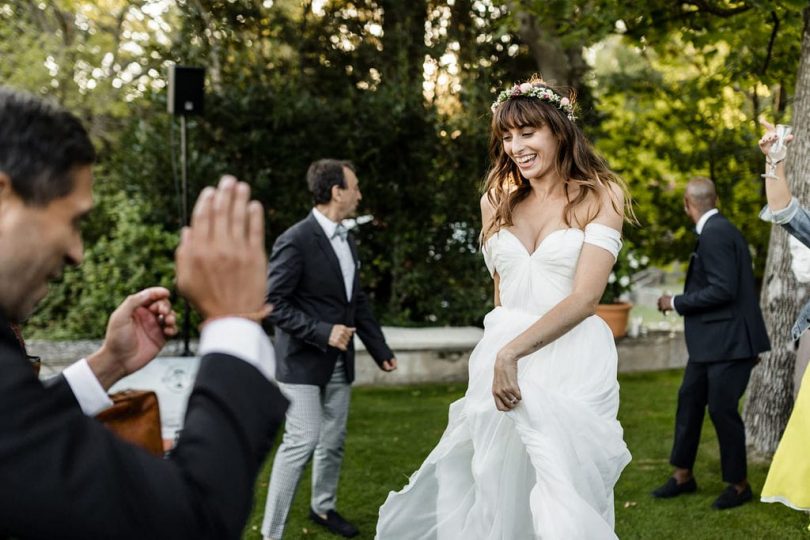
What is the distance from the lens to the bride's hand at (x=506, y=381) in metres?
3.08

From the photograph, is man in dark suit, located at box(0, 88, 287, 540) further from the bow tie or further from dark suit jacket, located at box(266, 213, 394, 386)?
the bow tie

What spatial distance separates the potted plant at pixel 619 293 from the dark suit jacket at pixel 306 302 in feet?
18.1

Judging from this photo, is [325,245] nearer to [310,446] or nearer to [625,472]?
[310,446]

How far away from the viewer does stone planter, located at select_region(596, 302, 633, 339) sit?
9.39 meters

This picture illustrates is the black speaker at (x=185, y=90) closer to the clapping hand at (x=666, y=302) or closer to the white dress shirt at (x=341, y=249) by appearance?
the white dress shirt at (x=341, y=249)

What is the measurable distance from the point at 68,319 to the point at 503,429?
692 centimetres

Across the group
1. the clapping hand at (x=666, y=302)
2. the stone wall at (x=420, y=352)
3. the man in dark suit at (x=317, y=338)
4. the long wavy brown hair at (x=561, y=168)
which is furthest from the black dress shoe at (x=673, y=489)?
the stone wall at (x=420, y=352)

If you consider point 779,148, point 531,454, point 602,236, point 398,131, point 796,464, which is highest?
point 398,131

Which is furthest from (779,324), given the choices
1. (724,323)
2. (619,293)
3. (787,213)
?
(619,293)

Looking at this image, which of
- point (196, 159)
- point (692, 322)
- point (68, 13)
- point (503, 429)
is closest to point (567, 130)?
point (503, 429)

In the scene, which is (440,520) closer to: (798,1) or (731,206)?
(798,1)

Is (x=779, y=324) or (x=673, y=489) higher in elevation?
(x=779, y=324)

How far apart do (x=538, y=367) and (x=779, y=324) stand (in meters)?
3.41

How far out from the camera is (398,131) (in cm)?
937
